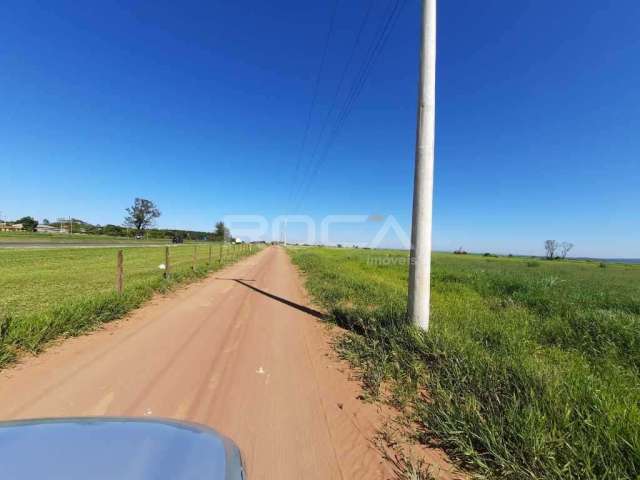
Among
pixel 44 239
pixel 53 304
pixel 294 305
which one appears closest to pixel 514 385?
pixel 294 305

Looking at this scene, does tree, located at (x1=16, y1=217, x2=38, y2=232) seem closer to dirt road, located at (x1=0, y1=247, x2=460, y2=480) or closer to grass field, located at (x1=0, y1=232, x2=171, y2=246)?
grass field, located at (x1=0, y1=232, x2=171, y2=246)

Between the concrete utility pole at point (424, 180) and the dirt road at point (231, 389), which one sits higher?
the concrete utility pole at point (424, 180)

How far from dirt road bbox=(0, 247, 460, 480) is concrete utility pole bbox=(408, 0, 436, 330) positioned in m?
1.79

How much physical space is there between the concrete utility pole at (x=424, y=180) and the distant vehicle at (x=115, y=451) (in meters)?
4.17

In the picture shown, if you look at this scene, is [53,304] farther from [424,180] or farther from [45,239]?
[45,239]

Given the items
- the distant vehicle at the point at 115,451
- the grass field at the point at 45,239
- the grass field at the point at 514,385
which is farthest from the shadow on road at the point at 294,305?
the grass field at the point at 45,239

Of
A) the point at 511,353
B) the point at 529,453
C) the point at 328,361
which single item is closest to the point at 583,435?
the point at 529,453

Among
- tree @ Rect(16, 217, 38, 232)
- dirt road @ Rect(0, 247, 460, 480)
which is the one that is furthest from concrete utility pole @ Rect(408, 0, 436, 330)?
tree @ Rect(16, 217, 38, 232)

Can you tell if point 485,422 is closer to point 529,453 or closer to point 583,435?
point 529,453

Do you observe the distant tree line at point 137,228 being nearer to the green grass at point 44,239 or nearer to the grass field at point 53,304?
the green grass at point 44,239

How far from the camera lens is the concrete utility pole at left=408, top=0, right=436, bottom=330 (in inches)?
194

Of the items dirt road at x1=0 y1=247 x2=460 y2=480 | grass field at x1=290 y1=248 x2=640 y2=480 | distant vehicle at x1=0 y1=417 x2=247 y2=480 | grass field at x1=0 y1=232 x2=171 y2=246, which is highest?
grass field at x1=0 y1=232 x2=171 y2=246

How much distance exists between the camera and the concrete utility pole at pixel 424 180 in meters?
4.93

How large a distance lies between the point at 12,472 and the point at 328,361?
3.71m
